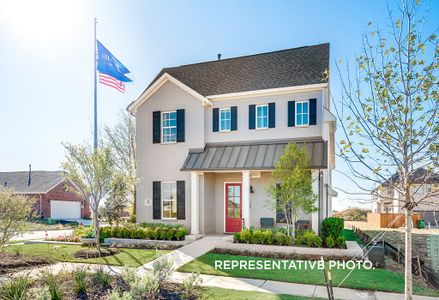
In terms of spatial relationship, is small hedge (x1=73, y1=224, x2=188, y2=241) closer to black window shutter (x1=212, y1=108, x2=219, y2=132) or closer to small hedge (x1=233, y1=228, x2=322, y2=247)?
small hedge (x1=233, y1=228, x2=322, y2=247)

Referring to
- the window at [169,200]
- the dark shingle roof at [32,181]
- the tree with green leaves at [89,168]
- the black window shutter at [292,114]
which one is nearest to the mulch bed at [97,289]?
the tree with green leaves at [89,168]

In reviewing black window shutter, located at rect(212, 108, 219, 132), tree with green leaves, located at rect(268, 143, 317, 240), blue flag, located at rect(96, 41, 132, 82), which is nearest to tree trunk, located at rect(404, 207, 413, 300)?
tree with green leaves, located at rect(268, 143, 317, 240)

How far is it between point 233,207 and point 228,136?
3614 millimetres

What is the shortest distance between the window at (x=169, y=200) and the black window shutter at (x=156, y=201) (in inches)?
6.7

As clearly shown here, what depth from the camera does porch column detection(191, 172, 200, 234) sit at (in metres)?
15.0

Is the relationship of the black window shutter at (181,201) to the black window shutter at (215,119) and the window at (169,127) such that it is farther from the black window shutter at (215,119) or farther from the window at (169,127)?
the black window shutter at (215,119)

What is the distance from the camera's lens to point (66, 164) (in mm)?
12188

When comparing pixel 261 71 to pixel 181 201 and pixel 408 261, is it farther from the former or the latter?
pixel 408 261

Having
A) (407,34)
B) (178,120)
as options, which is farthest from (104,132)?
(407,34)

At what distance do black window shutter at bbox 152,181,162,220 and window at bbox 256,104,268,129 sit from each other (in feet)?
19.6

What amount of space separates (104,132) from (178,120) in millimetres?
12244

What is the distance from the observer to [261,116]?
1554 centimetres

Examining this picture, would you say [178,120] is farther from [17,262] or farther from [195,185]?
[17,262]

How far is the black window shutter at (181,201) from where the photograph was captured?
51.2 ft
